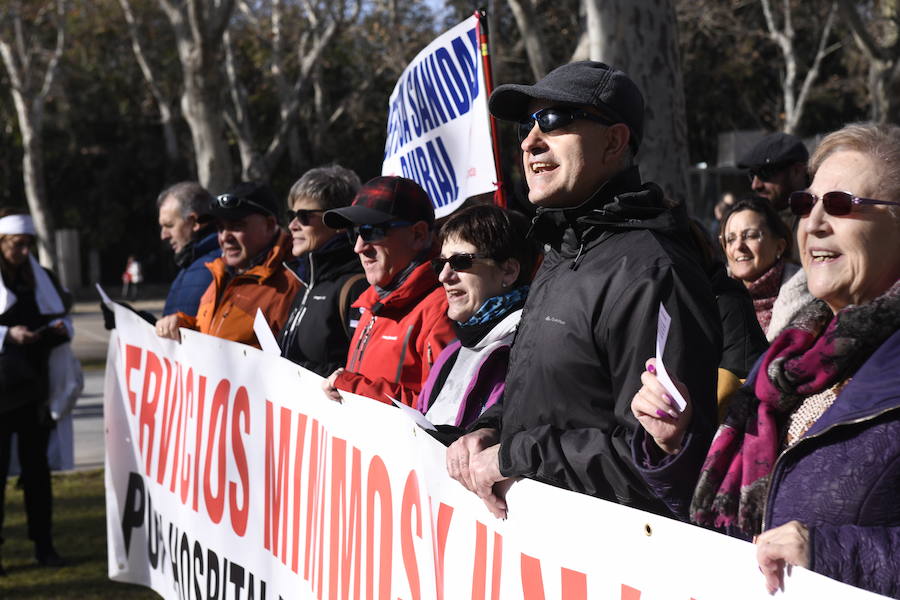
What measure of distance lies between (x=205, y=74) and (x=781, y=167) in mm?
10334

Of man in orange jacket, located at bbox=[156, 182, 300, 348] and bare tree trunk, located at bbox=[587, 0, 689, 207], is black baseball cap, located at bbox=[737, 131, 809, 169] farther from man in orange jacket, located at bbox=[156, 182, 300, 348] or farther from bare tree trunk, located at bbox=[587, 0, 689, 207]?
man in orange jacket, located at bbox=[156, 182, 300, 348]

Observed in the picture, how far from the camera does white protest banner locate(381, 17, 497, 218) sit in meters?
4.50

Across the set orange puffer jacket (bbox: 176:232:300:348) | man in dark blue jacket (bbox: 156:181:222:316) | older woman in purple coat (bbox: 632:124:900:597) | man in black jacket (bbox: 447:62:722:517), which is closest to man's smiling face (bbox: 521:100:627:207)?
man in black jacket (bbox: 447:62:722:517)

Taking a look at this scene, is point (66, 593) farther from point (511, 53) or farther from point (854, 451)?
point (511, 53)

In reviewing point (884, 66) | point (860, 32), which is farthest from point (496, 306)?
point (884, 66)

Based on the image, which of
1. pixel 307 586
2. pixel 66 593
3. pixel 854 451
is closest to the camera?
pixel 854 451

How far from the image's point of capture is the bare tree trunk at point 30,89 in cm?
2833

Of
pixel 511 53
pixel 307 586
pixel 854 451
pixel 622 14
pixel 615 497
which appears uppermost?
pixel 511 53

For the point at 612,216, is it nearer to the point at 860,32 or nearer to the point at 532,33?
the point at 532,33

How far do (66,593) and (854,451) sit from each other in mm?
5110

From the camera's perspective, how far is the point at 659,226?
2488mm

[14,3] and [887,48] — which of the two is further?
[14,3]

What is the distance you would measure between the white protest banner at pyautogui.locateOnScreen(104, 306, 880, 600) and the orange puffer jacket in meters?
0.28

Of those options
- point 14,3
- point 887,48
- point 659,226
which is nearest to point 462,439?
point 659,226
